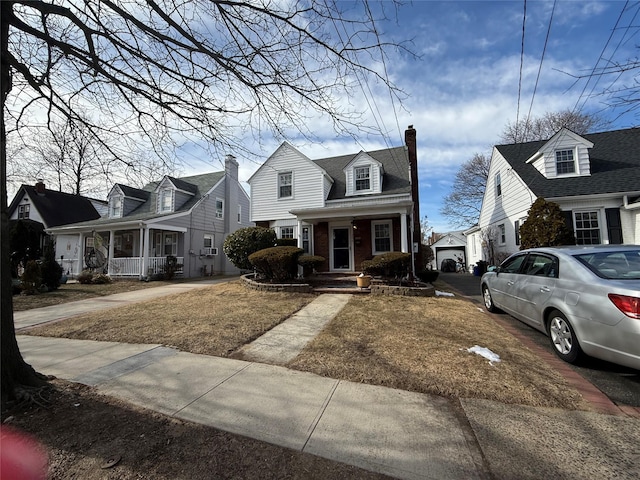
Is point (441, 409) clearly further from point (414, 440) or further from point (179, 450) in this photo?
point (179, 450)

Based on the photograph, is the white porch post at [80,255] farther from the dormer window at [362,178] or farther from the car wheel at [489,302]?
the car wheel at [489,302]

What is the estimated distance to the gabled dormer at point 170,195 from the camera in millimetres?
18392

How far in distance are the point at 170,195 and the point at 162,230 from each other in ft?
7.80

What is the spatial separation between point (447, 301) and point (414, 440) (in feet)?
21.5

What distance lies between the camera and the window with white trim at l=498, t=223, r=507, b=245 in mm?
15789

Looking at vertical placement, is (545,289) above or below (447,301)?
above

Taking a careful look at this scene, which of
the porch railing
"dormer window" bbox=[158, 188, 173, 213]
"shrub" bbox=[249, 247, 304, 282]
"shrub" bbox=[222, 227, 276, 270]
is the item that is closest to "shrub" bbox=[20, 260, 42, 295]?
the porch railing

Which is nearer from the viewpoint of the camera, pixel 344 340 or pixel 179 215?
pixel 344 340

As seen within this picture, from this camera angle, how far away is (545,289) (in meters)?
4.52

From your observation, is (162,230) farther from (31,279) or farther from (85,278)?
(31,279)

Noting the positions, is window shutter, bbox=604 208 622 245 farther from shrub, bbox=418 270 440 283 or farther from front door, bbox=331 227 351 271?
front door, bbox=331 227 351 271

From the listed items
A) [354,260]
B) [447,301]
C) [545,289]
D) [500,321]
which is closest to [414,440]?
[545,289]

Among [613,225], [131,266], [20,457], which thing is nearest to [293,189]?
[131,266]

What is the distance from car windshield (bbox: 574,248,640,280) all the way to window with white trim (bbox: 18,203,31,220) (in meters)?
31.6
